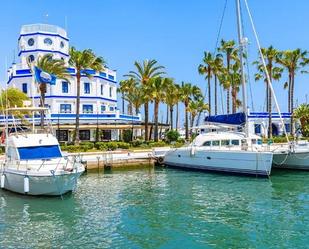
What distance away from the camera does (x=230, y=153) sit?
3703 cm

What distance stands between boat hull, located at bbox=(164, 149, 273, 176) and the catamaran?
14.3 m

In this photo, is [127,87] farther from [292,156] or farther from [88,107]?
[292,156]

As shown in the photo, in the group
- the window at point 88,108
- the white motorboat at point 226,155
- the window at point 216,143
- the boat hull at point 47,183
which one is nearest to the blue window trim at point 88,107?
the window at point 88,108

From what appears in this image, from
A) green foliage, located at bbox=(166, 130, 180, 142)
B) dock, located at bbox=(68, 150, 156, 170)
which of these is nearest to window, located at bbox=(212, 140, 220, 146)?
dock, located at bbox=(68, 150, 156, 170)

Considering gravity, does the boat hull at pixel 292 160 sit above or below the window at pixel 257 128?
below

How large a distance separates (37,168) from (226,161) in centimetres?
1708

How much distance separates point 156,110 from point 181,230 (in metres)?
43.6

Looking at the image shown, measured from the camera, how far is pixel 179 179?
1384 inches

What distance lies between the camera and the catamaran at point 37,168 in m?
26.2

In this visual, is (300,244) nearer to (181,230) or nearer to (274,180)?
(181,230)

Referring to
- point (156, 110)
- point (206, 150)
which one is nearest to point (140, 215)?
point (206, 150)

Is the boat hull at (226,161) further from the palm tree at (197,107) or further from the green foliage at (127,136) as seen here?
the palm tree at (197,107)

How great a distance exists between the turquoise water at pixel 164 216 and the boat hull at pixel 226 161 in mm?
2160

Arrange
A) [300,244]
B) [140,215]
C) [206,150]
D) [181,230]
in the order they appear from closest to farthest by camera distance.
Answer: [300,244] → [181,230] → [140,215] → [206,150]
